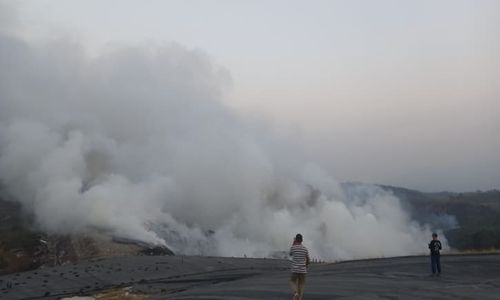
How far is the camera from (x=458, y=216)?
134m

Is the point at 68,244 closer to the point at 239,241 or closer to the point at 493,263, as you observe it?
the point at 239,241

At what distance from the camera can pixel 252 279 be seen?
24938mm

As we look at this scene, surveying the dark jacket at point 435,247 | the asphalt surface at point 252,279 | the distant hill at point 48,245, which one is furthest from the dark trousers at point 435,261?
the distant hill at point 48,245

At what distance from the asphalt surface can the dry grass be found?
1.69 feet

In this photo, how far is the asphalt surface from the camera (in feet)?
60.4

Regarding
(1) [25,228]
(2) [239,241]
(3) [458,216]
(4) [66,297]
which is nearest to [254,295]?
(4) [66,297]

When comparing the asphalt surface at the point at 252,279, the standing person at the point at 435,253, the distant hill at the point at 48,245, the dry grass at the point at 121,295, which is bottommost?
the dry grass at the point at 121,295

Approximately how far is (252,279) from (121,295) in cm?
604

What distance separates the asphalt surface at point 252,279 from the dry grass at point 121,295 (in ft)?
1.69

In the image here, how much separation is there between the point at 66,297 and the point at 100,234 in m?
30.1

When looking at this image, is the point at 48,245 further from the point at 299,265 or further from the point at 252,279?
the point at 299,265

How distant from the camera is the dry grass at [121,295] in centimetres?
2290

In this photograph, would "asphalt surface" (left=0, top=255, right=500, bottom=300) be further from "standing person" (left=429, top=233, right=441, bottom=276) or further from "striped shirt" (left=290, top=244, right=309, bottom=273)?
"striped shirt" (left=290, top=244, right=309, bottom=273)

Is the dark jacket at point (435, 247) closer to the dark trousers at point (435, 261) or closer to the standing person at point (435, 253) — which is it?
the standing person at point (435, 253)
